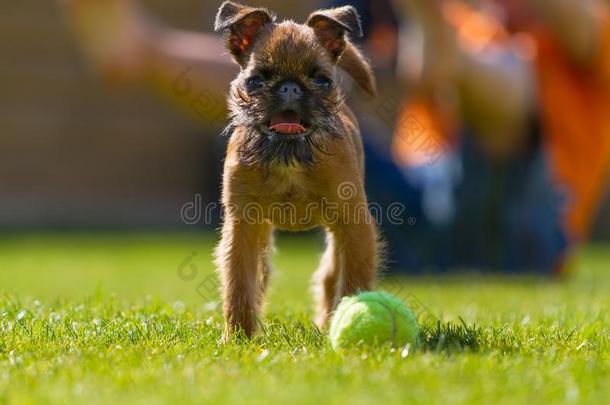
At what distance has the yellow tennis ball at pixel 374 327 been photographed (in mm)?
3668

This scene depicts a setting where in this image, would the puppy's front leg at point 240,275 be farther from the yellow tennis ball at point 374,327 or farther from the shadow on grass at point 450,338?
the shadow on grass at point 450,338

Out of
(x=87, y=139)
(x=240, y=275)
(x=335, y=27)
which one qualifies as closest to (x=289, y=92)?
(x=335, y=27)

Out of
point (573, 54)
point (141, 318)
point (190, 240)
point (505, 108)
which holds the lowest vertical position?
point (190, 240)

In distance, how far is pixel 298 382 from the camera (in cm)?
306

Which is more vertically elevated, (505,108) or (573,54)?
(573,54)

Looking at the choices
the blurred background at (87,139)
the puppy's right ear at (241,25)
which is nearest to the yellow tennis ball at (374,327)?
the puppy's right ear at (241,25)

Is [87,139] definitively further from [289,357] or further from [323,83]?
[289,357]

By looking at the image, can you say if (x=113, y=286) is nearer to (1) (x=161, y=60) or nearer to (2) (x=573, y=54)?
(1) (x=161, y=60)

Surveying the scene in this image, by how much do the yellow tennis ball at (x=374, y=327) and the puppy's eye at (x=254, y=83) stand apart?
3.27 ft

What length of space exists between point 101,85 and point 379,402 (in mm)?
15156

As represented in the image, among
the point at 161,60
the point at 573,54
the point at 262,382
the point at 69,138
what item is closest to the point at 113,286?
the point at 161,60

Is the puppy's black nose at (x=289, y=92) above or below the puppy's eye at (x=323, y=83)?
below

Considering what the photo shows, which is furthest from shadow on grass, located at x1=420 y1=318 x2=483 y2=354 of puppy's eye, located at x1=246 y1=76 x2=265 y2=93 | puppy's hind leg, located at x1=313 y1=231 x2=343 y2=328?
puppy's eye, located at x1=246 y1=76 x2=265 y2=93

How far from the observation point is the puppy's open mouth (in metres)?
3.91
